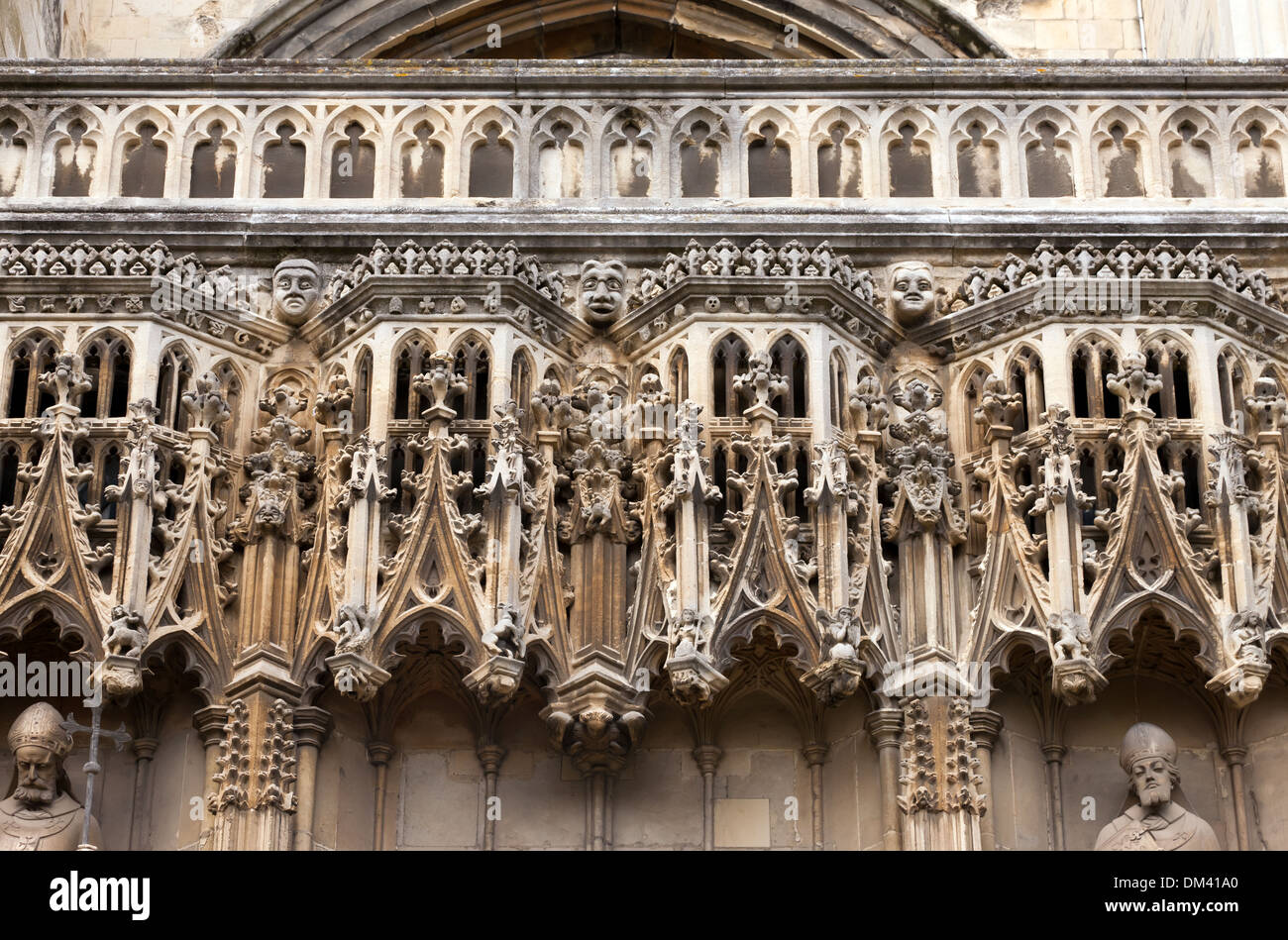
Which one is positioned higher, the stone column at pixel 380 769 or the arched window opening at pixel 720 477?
the arched window opening at pixel 720 477

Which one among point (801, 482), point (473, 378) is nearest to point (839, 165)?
point (801, 482)

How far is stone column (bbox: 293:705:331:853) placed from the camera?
614 inches

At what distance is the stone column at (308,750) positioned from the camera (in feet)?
51.2

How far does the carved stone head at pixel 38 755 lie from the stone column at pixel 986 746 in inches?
196

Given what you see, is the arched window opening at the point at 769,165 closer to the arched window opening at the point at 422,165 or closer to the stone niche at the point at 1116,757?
the arched window opening at the point at 422,165

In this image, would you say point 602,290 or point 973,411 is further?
point 602,290

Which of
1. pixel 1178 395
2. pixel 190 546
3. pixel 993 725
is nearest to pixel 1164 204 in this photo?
pixel 1178 395

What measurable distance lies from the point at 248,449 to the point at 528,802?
8.63 ft

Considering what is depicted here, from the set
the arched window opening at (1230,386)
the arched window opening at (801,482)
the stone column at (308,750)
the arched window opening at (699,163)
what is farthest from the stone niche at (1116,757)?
the stone column at (308,750)

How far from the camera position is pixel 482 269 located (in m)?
16.7

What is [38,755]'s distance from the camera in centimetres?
1547

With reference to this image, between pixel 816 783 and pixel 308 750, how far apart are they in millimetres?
2821

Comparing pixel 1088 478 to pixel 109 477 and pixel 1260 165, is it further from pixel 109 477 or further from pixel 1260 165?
pixel 109 477
